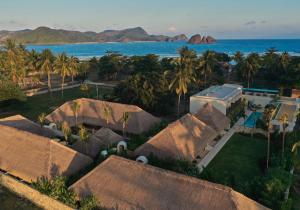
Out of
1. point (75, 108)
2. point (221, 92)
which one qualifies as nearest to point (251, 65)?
point (221, 92)

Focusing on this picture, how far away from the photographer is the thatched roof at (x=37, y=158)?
83.9ft

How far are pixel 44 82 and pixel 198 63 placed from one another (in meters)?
45.9

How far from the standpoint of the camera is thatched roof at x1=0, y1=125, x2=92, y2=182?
25.6 m

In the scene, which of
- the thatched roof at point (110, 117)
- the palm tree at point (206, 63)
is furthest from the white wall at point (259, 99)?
the thatched roof at point (110, 117)

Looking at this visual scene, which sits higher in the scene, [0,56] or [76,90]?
[0,56]

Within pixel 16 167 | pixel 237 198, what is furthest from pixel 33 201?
pixel 237 198

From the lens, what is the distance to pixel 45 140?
28188 millimetres

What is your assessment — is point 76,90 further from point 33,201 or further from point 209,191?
point 209,191

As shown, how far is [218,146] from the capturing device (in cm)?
3562

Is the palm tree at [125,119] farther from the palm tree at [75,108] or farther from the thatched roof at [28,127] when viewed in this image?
the thatched roof at [28,127]

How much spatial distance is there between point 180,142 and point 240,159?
773 centimetres

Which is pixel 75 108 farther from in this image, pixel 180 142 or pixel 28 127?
pixel 180 142

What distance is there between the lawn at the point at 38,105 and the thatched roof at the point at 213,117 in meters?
25.4

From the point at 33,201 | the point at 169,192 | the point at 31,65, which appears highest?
the point at 31,65
